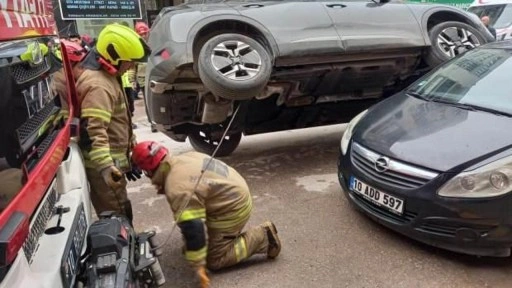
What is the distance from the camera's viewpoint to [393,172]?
2963 millimetres

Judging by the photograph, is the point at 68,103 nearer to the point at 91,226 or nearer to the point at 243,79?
the point at 91,226

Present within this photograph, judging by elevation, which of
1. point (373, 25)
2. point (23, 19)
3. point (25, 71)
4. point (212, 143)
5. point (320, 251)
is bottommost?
point (212, 143)

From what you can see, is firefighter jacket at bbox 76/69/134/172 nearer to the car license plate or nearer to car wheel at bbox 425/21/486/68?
the car license plate

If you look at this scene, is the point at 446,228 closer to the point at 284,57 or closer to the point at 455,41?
the point at 284,57

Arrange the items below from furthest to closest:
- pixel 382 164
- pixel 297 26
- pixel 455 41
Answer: pixel 455 41
pixel 297 26
pixel 382 164

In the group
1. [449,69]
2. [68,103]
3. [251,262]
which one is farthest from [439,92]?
[68,103]

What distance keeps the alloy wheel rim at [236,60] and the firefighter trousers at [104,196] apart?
1236 millimetres

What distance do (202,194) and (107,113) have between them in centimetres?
85

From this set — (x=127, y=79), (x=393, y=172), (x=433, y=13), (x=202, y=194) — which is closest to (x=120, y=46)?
(x=202, y=194)

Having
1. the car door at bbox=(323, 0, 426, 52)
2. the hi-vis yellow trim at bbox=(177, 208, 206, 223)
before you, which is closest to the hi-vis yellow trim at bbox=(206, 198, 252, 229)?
the hi-vis yellow trim at bbox=(177, 208, 206, 223)

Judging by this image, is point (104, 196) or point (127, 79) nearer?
point (104, 196)

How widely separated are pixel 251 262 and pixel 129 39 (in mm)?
1612

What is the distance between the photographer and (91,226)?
86.8 inches

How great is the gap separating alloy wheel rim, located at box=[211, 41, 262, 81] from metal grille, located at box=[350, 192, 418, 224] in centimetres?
129
